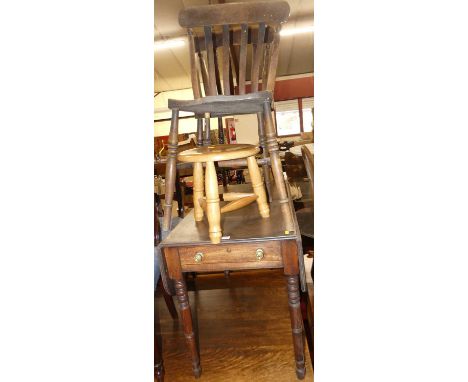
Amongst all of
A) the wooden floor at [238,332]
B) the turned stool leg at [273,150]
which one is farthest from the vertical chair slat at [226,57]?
the wooden floor at [238,332]

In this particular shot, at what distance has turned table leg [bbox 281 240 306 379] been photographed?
938 millimetres

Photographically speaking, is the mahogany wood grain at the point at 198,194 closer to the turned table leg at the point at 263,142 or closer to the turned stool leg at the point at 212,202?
the turned stool leg at the point at 212,202

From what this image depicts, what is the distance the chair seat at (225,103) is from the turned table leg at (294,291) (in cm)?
43

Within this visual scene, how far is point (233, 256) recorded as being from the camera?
967mm

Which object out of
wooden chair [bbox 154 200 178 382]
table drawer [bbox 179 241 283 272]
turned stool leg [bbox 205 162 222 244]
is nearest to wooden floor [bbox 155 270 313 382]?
wooden chair [bbox 154 200 178 382]

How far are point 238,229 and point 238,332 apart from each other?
23.2 inches

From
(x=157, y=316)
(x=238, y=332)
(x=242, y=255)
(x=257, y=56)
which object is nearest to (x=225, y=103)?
(x=257, y=56)

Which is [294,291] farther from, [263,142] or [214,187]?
[263,142]

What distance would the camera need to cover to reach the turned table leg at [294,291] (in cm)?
94

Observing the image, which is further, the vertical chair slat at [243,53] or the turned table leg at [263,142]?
the turned table leg at [263,142]
